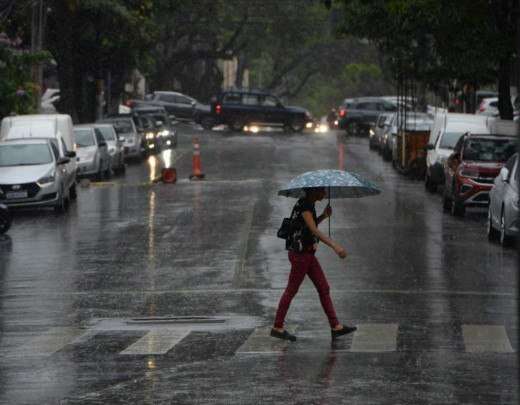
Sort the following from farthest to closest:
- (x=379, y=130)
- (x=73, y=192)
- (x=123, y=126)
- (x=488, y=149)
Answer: (x=379, y=130), (x=123, y=126), (x=73, y=192), (x=488, y=149)

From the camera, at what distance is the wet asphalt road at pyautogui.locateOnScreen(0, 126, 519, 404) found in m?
12.2

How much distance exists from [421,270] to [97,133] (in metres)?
24.1

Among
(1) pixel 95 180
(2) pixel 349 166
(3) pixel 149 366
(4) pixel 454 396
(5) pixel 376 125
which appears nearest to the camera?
(4) pixel 454 396

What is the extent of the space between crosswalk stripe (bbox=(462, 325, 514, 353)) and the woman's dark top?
1.81m

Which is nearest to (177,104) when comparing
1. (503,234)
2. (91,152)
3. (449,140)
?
(91,152)

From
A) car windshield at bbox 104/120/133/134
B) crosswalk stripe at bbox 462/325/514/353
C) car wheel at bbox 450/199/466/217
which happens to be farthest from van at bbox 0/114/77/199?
crosswalk stripe at bbox 462/325/514/353

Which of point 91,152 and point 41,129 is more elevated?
point 41,129

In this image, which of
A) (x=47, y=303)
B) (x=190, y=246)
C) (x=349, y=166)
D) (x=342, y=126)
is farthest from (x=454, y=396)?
(x=342, y=126)

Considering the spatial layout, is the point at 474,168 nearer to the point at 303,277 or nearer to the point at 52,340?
the point at 303,277

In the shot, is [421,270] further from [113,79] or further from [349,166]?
[113,79]

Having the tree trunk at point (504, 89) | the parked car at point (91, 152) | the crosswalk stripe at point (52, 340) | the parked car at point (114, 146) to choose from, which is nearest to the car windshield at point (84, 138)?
the parked car at point (91, 152)

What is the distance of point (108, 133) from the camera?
47969 millimetres

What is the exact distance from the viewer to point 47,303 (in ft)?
61.4

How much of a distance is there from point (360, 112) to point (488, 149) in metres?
39.6
